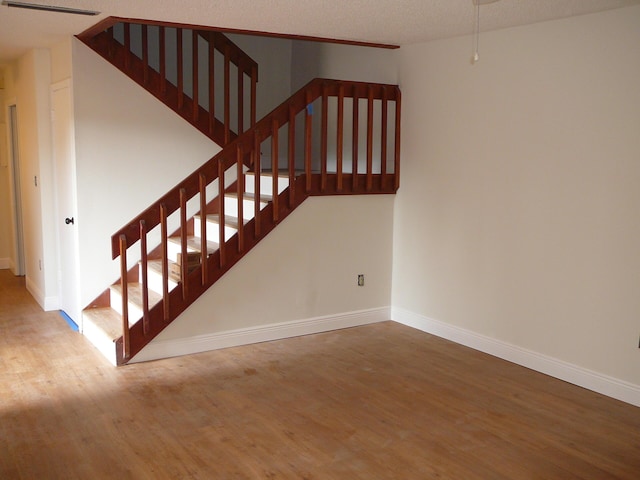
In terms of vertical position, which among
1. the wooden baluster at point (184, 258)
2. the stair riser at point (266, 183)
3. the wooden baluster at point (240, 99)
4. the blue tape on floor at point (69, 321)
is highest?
the wooden baluster at point (240, 99)

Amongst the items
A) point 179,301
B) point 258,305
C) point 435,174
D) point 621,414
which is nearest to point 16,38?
point 179,301

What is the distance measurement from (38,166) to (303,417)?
12.3ft

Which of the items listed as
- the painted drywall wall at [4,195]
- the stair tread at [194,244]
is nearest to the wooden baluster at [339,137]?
the stair tread at [194,244]

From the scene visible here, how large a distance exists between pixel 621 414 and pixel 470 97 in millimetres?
2444

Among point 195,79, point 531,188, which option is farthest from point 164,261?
point 531,188

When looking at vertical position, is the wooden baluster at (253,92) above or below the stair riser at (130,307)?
above

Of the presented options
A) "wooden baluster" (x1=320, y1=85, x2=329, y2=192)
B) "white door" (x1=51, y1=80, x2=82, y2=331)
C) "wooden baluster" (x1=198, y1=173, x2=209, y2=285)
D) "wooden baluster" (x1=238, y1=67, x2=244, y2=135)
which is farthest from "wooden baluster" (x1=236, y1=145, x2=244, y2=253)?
"white door" (x1=51, y1=80, x2=82, y2=331)

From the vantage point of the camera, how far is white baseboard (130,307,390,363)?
458cm

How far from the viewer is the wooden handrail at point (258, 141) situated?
170 inches

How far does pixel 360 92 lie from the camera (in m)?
5.23

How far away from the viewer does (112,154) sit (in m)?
5.20

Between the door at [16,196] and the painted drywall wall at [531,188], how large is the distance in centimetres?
438

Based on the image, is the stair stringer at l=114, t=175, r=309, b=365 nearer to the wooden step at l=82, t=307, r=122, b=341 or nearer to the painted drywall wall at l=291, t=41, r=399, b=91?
the wooden step at l=82, t=307, r=122, b=341

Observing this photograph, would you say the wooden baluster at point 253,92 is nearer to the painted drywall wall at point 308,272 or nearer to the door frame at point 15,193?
the painted drywall wall at point 308,272
